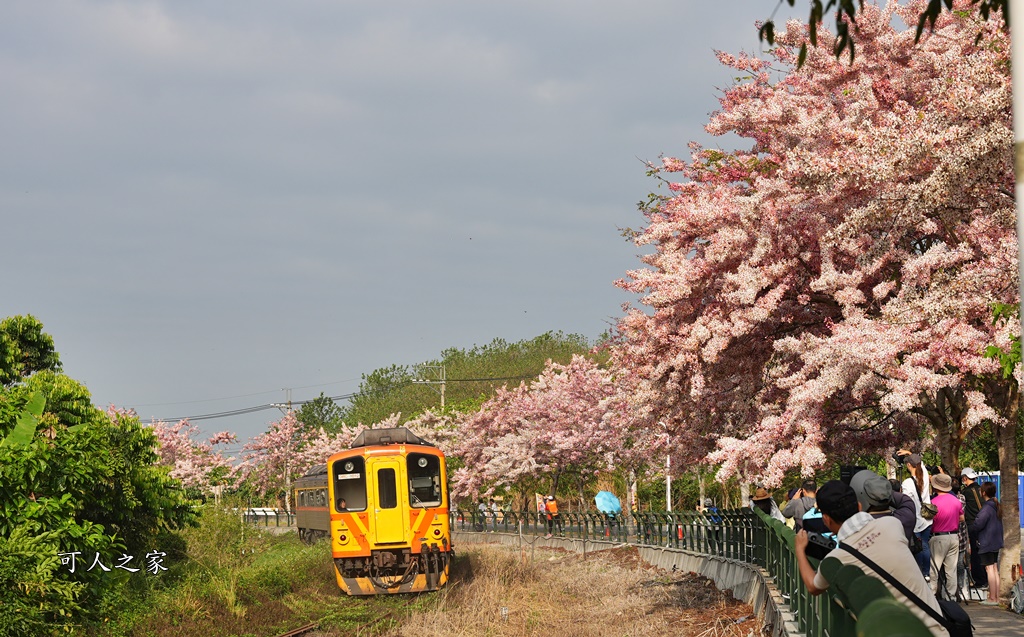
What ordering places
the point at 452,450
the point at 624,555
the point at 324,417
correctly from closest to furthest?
the point at 624,555, the point at 452,450, the point at 324,417

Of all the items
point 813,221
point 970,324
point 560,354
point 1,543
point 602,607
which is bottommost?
point 602,607

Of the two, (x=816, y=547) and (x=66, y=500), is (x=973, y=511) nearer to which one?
(x=816, y=547)

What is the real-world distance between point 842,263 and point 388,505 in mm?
11673

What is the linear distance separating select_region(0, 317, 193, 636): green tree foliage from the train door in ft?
15.7

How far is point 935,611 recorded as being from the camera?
202 inches

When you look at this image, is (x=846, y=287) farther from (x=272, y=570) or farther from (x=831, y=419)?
(x=272, y=570)

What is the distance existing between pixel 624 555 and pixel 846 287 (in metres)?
16.7

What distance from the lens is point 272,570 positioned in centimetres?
2378

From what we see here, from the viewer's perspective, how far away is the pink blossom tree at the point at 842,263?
1340 centimetres

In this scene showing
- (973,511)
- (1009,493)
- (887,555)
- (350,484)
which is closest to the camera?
(887,555)

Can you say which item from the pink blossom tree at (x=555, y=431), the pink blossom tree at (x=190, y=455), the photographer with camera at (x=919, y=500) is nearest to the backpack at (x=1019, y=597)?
the photographer with camera at (x=919, y=500)

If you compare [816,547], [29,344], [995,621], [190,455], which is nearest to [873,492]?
[816,547]

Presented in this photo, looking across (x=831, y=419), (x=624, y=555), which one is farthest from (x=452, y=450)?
(x=831, y=419)

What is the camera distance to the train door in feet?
78.8
